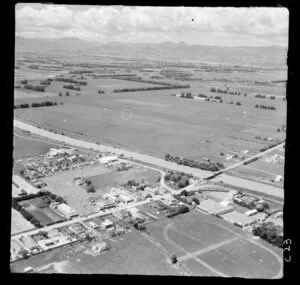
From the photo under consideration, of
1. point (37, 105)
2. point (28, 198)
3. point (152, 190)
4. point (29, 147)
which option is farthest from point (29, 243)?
point (37, 105)

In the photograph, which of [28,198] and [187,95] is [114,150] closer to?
[28,198]

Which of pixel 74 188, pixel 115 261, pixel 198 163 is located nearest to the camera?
pixel 115 261

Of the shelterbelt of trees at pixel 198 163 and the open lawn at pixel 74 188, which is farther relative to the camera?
the shelterbelt of trees at pixel 198 163

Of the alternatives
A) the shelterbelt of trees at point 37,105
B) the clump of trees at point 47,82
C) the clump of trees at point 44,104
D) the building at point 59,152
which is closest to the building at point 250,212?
the building at point 59,152

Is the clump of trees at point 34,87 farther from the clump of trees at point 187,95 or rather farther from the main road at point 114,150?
the clump of trees at point 187,95

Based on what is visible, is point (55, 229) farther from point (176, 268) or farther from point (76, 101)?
point (76, 101)
